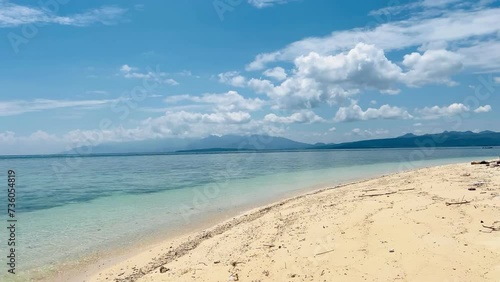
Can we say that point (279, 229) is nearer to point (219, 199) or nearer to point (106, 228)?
point (106, 228)

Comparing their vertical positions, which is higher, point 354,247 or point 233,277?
point 354,247

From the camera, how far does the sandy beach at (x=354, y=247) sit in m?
7.55

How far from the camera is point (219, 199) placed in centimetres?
2605

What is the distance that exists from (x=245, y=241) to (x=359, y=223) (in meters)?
3.50

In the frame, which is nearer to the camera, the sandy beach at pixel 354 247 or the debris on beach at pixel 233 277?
the sandy beach at pixel 354 247

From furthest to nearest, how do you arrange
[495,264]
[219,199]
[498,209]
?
[219,199] → [498,209] → [495,264]

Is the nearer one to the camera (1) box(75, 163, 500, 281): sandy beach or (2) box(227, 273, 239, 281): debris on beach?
(1) box(75, 163, 500, 281): sandy beach

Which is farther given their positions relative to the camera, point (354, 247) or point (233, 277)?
point (354, 247)

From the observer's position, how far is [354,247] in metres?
8.73

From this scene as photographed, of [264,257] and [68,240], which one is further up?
[264,257]

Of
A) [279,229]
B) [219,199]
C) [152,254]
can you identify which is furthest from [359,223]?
[219,199]

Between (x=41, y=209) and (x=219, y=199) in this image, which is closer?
(x=41, y=209)

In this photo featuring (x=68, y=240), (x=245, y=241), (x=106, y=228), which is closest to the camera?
(x=245, y=241)

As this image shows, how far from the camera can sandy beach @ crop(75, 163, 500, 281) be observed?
7547mm
